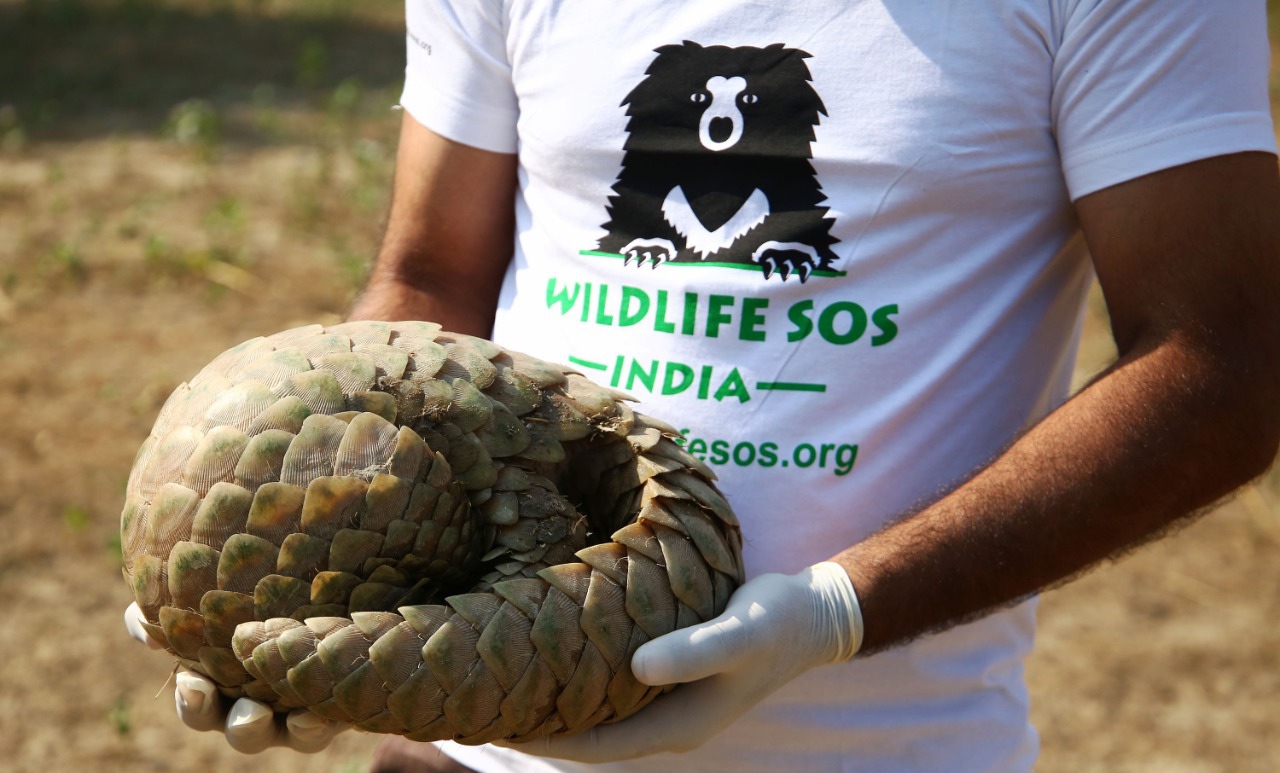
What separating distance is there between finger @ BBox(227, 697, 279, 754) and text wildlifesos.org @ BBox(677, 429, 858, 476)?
2.04 feet

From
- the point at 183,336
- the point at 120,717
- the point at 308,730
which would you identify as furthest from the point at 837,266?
the point at 183,336

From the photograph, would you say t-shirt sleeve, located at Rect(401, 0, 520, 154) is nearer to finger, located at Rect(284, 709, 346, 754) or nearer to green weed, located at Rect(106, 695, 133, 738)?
finger, located at Rect(284, 709, 346, 754)

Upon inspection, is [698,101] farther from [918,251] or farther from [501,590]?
[501,590]

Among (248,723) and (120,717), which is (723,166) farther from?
(120,717)

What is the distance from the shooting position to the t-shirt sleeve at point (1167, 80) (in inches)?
54.5

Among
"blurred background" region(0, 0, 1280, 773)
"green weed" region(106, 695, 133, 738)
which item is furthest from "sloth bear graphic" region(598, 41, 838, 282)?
"green weed" region(106, 695, 133, 738)

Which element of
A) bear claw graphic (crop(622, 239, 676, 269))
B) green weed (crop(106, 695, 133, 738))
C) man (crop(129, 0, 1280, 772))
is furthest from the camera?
green weed (crop(106, 695, 133, 738))

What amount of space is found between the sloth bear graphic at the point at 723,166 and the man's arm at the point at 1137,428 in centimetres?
36

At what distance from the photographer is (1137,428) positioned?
1468 mm

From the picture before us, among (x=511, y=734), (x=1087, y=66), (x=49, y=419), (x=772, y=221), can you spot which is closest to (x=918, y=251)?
(x=772, y=221)

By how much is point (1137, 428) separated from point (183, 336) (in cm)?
Answer: 443

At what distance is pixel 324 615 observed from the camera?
1345 mm

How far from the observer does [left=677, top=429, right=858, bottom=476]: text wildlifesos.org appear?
159cm

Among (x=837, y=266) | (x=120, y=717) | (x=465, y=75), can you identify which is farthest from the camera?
(x=120, y=717)
